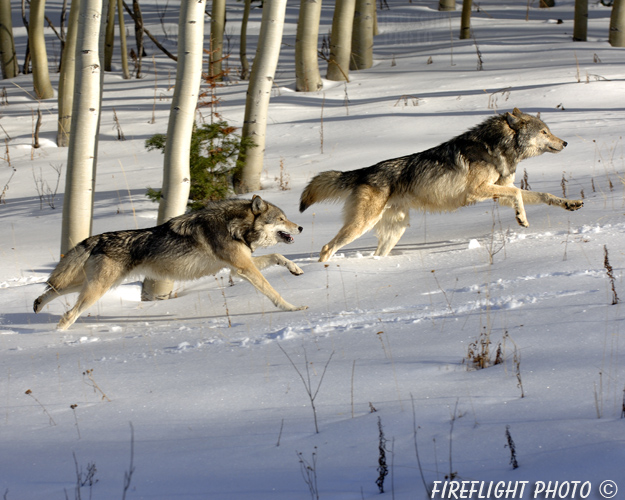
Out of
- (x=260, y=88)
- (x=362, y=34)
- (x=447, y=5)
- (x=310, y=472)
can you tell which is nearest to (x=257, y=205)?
(x=310, y=472)

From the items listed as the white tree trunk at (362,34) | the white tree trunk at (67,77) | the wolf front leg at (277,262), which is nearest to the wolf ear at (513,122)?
the wolf front leg at (277,262)

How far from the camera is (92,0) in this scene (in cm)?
765

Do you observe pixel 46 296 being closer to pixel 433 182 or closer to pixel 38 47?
pixel 433 182

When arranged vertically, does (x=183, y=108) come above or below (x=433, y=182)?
above

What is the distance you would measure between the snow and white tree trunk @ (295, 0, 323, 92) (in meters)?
5.16

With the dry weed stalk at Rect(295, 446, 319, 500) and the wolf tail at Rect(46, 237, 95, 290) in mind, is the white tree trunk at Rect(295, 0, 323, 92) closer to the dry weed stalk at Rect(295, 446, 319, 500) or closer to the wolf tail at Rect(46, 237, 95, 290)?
the wolf tail at Rect(46, 237, 95, 290)

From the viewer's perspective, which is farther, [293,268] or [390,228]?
[390,228]

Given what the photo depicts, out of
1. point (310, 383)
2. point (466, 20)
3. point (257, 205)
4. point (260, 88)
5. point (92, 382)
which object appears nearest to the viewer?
point (310, 383)

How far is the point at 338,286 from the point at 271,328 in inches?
55.1

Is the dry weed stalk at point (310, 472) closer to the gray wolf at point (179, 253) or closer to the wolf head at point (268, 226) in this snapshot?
the gray wolf at point (179, 253)

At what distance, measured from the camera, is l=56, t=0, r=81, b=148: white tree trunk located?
14648mm

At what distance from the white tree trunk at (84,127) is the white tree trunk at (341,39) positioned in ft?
31.9

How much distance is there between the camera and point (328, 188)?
8117 millimetres

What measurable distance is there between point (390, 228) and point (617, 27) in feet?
47.0
